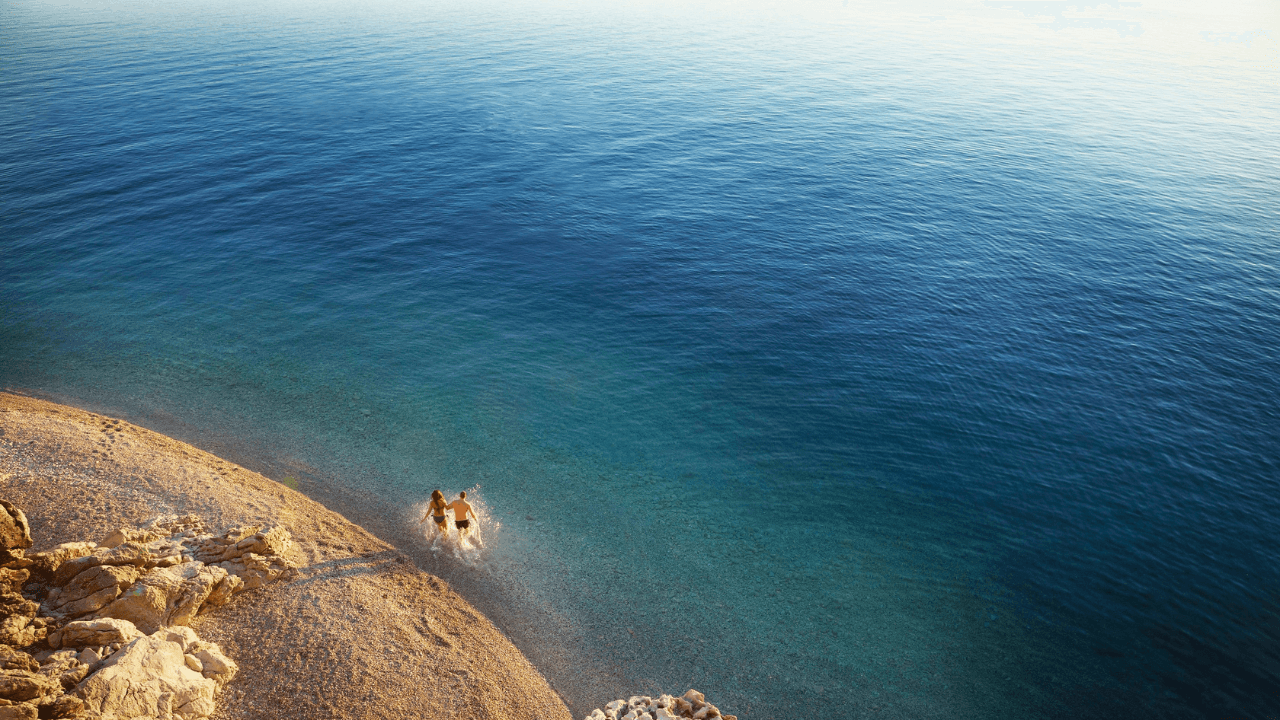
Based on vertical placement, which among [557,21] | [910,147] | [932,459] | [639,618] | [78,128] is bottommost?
[639,618]

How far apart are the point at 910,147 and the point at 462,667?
7037cm

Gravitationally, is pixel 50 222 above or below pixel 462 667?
above

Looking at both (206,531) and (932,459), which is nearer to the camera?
(206,531)

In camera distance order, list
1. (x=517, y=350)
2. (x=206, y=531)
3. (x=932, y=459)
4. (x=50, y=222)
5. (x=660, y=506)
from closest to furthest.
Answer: (x=206, y=531)
(x=660, y=506)
(x=932, y=459)
(x=517, y=350)
(x=50, y=222)

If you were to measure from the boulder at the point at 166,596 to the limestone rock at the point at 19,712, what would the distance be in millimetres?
4007

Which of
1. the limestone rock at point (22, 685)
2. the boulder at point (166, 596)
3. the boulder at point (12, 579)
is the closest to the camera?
the limestone rock at point (22, 685)

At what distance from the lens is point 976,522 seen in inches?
1059

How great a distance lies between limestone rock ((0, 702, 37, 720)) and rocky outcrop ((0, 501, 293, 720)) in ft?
0.07

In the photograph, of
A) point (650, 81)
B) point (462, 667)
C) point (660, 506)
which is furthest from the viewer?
point (650, 81)

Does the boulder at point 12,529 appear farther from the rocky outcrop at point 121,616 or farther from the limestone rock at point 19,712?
the limestone rock at point 19,712

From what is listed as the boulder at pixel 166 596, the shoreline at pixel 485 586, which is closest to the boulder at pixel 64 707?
the boulder at pixel 166 596

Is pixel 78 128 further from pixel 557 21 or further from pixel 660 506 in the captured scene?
pixel 557 21

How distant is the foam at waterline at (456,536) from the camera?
23.5 metres

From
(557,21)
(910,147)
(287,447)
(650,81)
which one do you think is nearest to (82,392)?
Result: (287,447)
